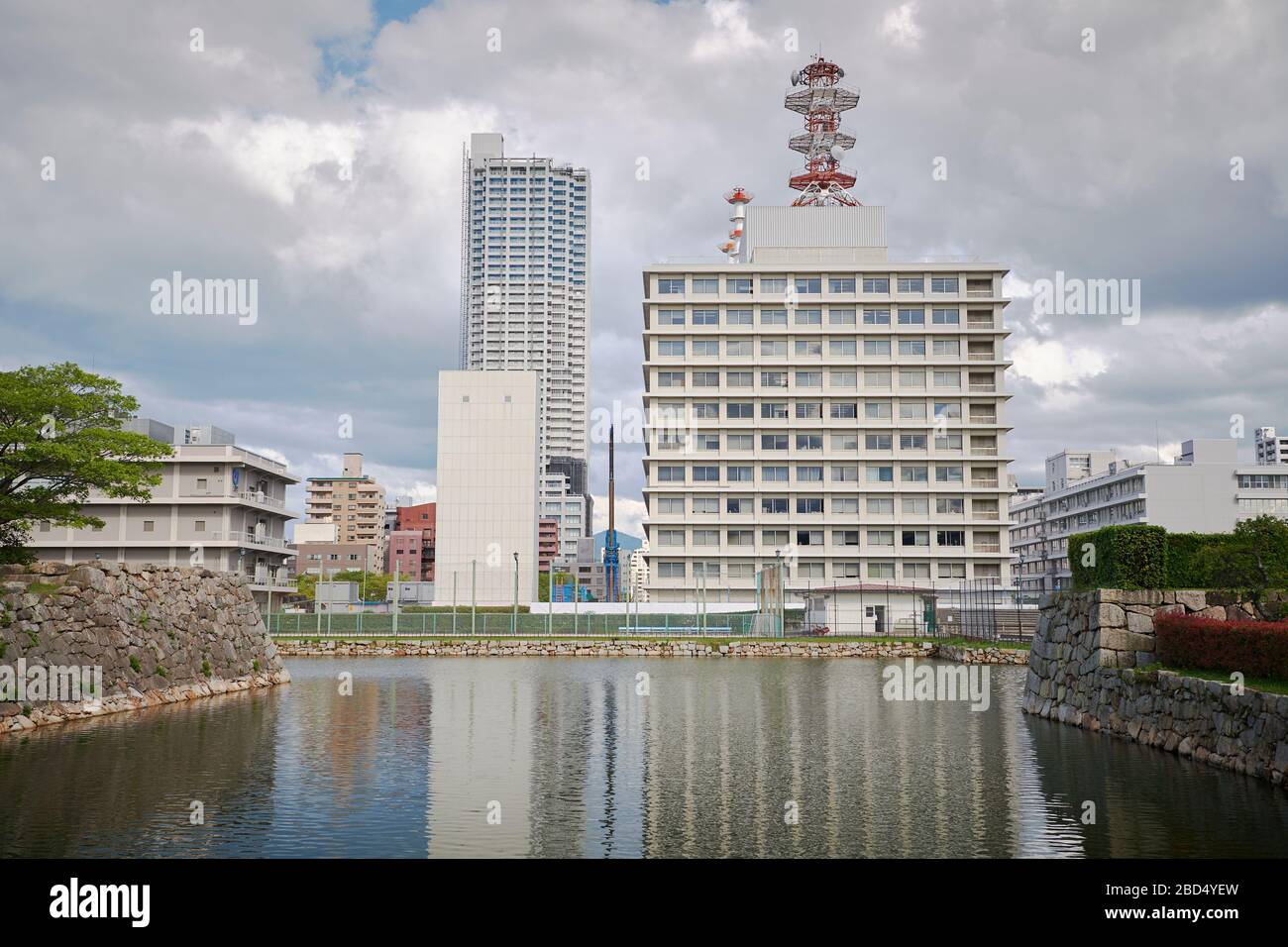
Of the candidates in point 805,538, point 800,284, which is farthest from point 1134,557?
point 800,284

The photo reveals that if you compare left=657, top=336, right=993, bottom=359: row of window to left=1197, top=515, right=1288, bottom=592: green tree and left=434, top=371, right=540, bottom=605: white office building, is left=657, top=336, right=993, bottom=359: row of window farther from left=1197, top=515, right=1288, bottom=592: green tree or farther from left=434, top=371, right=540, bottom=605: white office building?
left=1197, top=515, right=1288, bottom=592: green tree

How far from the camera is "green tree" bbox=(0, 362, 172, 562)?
26578 mm

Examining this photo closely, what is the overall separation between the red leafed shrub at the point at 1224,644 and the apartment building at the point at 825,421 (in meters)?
74.0

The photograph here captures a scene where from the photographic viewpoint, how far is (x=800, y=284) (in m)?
98.4

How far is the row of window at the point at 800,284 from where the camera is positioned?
320ft

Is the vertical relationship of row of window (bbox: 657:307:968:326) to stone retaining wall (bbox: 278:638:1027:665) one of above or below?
above

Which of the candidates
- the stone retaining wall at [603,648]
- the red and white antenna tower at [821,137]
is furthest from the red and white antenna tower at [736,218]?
the stone retaining wall at [603,648]

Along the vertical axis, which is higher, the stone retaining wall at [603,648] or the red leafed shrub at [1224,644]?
the red leafed shrub at [1224,644]

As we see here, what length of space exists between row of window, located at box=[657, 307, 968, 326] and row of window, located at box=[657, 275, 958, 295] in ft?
6.26

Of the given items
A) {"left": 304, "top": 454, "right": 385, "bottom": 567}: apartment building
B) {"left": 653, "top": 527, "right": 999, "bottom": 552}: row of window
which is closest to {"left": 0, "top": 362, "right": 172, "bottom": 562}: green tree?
{"left": 653, "top": 527, "right": 999, "bottom": 552}: row of window

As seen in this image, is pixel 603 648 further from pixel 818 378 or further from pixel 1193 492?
pixel 1193 492

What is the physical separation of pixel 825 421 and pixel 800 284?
13.6 meters

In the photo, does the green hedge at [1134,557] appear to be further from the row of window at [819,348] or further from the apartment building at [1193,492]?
the apartment building at [1193,492]
